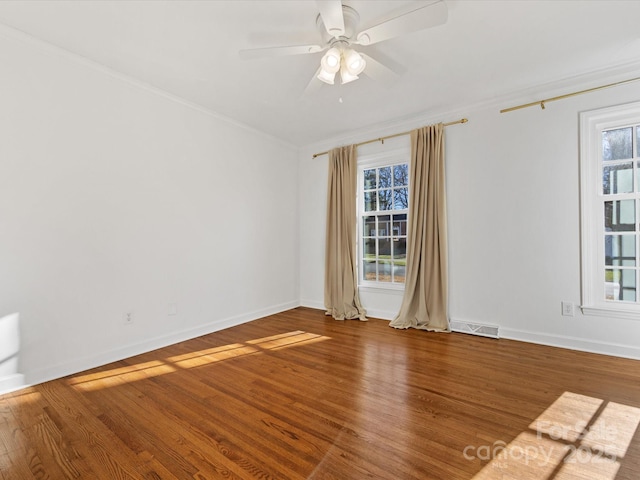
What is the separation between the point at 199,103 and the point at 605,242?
450 centimetres

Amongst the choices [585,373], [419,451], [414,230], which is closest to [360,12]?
[414,230]

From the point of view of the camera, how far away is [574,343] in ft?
9.73

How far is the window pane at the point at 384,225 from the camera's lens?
14.2 feet

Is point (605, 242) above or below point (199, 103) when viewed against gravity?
below

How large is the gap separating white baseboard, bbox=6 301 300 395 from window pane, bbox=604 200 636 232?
414cm

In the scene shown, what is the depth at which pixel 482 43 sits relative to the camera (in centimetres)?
246

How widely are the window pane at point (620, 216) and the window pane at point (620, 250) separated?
85 mm

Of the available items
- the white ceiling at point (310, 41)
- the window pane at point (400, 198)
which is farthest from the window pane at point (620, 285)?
the window pane at point (400, 198)

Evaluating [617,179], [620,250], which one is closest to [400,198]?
[617,179]

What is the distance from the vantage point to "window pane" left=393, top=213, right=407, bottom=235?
4.17 meters

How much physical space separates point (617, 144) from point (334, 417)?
141 inches

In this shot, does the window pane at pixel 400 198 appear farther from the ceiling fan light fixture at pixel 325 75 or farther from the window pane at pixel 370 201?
the ceiling fan light fixture at pixel 325 75

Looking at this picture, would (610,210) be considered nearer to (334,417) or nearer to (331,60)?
(331,60)

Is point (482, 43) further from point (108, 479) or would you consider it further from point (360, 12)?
point (108, 479)
